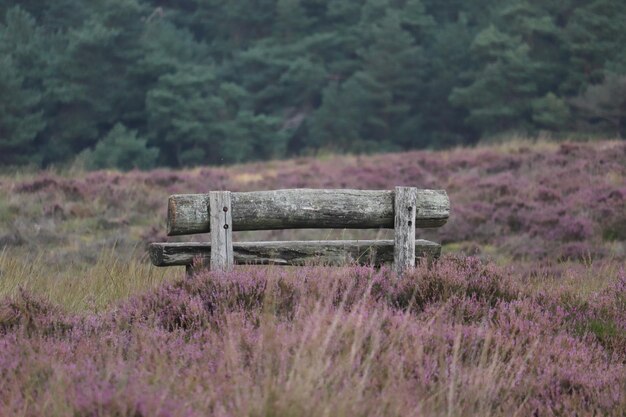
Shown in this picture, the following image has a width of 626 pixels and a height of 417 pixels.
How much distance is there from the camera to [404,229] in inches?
236

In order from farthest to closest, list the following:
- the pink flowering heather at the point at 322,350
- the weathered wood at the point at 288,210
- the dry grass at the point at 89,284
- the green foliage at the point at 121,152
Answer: the green foliage at the point at 121,152
the dry grass at the point at 89,284
the weathered wood at the point at 288,210
the pink flowering heather at the point at 322,350

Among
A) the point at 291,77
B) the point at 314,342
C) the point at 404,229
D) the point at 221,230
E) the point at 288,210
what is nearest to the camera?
the point at 314,342

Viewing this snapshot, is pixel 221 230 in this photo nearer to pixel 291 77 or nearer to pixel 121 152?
pixel 121 152

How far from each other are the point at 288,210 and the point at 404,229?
2.92 feet

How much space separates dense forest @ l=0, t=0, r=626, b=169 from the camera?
3262 centimetres

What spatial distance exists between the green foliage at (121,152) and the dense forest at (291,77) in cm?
7

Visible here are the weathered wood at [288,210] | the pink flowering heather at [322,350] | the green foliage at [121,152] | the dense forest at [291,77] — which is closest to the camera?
the pink flowering heather at [322,350]

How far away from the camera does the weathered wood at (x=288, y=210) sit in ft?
18.5

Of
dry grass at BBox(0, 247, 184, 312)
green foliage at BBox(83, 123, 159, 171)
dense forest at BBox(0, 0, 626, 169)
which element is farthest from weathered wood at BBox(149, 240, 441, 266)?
green foliage at BBox(83, 123, 159, 171)

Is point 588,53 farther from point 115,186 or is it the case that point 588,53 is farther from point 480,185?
point 115,186

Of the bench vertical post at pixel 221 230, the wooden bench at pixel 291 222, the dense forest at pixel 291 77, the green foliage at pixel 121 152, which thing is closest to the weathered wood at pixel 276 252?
the wooden bench at pixel 291 222

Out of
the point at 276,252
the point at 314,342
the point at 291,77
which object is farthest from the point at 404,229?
the point at 291,77

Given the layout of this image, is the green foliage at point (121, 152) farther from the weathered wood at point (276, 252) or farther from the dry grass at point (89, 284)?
the weathered wood at point (276, 252)

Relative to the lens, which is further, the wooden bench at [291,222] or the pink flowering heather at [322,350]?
the wooden bench at [291,222]
